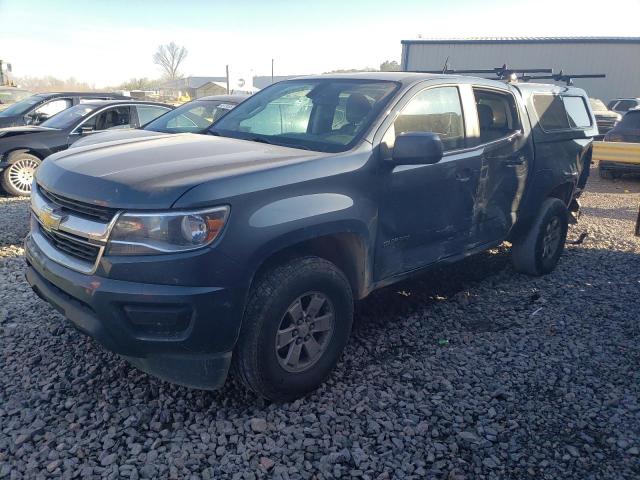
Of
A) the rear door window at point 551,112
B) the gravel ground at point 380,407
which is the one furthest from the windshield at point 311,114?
the rear door window at point 551,112

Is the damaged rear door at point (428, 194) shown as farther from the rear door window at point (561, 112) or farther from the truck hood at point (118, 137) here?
the truck hood at point (118, 137)

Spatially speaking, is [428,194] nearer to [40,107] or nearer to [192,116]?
[192,116]

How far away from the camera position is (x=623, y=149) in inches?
363

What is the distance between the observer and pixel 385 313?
417 cm

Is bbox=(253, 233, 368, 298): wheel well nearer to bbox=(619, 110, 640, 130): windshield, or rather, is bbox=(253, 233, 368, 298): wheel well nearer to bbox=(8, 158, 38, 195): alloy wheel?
bbox=(8, 158, 38, 195): alloy wheel

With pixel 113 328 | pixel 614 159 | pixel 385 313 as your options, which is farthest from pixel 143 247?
pixel 614 159

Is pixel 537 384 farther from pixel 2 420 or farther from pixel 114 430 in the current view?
pixel 2 420

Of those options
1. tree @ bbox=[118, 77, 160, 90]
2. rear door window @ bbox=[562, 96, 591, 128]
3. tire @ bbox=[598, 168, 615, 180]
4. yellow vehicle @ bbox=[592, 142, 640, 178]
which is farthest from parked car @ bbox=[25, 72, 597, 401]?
tree @ bbox=[118, 77, 160, 90]

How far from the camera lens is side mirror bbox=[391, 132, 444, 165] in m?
2.96

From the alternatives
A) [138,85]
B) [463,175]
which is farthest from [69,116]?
[138,85]

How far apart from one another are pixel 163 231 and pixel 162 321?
42 centimetres

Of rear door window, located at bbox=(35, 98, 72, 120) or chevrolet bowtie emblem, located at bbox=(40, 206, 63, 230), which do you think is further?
rear door window, located at bbox=(35, 98, 72, 120)

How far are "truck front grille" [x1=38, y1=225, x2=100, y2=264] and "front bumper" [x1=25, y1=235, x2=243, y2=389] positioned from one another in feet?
0.28

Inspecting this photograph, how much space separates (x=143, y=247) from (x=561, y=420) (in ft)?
7.91
